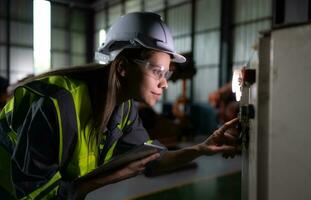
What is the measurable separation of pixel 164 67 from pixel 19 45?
34.7 feet

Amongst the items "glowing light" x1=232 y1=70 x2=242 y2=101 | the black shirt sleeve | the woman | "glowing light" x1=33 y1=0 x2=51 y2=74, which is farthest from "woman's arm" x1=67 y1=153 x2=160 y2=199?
"glowing light" x1=33 y1=0 x2=51 y2=74

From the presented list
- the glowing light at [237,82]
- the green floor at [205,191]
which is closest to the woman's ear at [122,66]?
the glowing light at [237,82]

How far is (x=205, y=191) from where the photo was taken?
328 centimetres

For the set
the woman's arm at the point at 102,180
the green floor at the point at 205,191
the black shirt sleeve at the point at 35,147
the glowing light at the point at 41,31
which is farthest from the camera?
the glowing light at the point at 41,31

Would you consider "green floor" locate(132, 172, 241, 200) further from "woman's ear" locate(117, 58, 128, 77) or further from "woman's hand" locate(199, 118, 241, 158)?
"woman's ear" locate(117, 58, 128, 77)

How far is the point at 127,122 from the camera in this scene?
1496 millimetres

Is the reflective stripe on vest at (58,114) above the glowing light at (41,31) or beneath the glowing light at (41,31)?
beneath

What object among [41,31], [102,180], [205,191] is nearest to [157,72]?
[102,180]

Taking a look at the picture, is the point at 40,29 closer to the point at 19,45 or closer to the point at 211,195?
the point at 211,195

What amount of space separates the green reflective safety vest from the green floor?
1.99 meters

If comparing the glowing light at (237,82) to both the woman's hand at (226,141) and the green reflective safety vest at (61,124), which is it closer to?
the woman's hand at (226,141)

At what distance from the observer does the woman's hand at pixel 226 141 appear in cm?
116

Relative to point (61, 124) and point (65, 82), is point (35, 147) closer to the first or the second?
point (61, 124)

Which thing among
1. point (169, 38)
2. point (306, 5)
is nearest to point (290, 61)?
point (306, 5)
